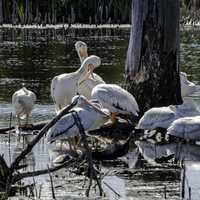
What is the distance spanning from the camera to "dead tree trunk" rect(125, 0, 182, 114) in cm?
1480

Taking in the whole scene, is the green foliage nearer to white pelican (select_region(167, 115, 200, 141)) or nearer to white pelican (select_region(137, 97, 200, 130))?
white pelican (select_region(137, 97, 200, 130))

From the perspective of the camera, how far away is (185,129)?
12.3 metres

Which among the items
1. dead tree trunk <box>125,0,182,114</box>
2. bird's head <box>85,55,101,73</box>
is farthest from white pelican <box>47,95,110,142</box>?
bird's head <box>85,55,101,73</box>

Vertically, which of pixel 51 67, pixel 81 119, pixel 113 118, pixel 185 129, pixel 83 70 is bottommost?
pixel 51 67

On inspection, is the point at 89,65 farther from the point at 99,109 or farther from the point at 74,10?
the point at 74,10

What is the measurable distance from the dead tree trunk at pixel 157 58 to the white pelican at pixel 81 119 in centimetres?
183

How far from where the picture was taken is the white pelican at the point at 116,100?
44.1 ft

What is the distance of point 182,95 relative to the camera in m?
15.9

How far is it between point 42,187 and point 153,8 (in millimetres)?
5904

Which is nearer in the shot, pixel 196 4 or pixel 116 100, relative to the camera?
pixel 116 100

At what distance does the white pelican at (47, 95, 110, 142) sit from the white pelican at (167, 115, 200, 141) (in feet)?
3.32

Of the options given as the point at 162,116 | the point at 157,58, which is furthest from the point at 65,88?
the point at 162,116

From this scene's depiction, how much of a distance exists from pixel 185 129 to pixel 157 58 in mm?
2798

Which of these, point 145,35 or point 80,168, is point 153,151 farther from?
point 145,35
